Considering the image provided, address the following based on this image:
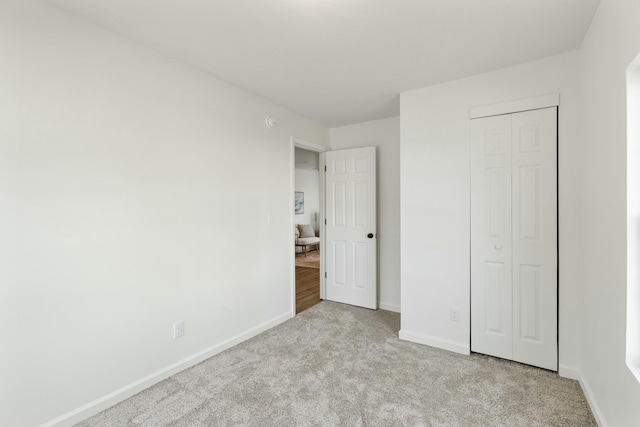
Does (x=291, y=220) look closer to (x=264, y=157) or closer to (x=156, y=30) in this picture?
(x=264, y=157)

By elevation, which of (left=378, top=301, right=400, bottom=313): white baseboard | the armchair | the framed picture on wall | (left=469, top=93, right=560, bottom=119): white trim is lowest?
(left=378, top=301, right=400, bottom=313): white baseboard

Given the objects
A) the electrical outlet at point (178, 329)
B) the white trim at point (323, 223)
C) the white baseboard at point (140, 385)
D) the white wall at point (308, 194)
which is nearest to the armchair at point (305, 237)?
the white wall at point (308, 194)

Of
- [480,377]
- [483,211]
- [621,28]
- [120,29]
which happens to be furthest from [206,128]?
[480,377]

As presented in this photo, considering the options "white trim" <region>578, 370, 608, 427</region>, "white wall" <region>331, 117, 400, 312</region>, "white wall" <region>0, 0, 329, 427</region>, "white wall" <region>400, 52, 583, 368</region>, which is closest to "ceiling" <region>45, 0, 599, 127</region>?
"white wall" <region>400, 52, 583, 368</region>

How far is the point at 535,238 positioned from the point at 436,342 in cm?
123

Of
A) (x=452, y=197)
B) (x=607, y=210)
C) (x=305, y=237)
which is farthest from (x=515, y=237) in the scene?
(x=305, y=237)

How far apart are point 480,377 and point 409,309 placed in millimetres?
788

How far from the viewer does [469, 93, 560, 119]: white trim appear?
7.22 feet

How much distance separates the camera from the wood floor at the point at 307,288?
3889 mm

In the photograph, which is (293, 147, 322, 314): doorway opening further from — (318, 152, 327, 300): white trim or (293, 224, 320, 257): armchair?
(318, 152, 327, 300): white trim

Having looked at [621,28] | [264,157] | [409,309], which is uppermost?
[621,28]

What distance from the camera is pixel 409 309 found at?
2826mm

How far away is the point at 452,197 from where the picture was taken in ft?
8.52

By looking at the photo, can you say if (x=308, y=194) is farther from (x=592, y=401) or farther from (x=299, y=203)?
(x=592, y=401)
